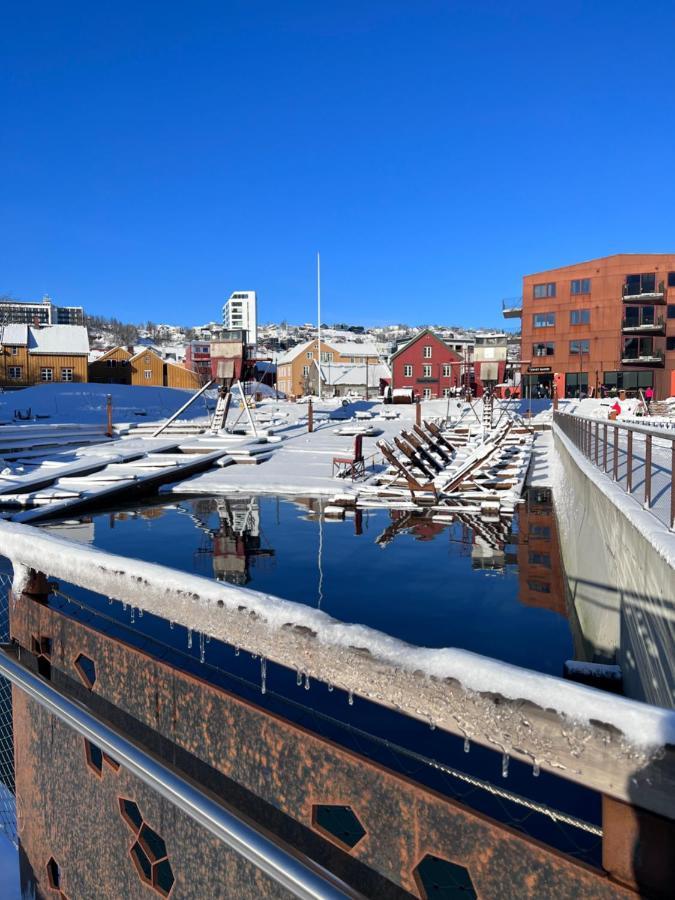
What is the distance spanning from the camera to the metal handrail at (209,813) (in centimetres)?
172

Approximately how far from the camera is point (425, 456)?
945 inches

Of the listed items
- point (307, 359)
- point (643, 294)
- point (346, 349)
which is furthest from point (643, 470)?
point (346, 349)

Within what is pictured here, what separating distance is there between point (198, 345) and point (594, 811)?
365ft

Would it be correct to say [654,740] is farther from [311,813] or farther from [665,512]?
[665,512]

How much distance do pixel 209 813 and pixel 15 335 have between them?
2967 inches

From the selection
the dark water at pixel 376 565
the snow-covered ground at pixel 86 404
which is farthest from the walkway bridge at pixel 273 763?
the snow-covered ground at pixel 86 404

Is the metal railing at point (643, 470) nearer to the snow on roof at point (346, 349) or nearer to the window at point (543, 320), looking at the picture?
the window at point (543, 320)

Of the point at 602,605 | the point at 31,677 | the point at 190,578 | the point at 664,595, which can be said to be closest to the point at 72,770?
the point at 31,677

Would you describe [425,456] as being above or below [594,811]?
above

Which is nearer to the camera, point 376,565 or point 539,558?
point 376,565

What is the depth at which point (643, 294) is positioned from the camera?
58812 millimetres

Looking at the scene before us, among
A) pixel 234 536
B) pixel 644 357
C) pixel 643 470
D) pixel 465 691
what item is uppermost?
pixel 644 357

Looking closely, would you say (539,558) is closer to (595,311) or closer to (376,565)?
(376,565)

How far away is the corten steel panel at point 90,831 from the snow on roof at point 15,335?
238 feet
